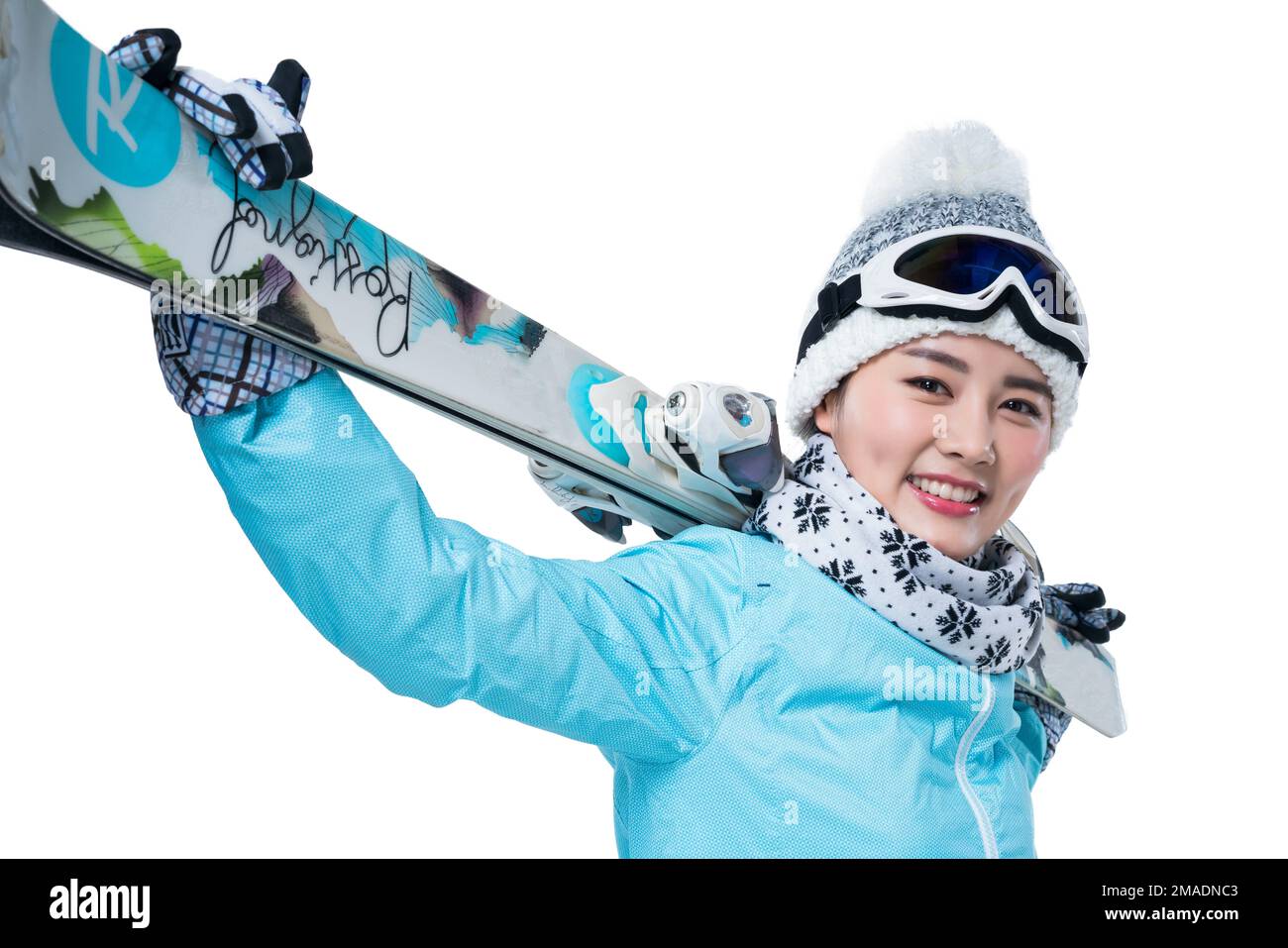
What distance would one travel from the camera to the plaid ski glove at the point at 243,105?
1361mm

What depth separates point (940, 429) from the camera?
1906mm

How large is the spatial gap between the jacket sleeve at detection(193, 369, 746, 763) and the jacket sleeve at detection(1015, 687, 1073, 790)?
755mm

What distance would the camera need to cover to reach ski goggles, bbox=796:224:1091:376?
190 cm

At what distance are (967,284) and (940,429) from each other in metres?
0.20

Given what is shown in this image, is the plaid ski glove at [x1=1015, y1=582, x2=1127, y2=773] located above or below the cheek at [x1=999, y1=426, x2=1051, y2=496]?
below

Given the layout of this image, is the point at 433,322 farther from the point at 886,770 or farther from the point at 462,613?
the point at 886,770

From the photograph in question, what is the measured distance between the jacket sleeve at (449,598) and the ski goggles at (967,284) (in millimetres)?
481

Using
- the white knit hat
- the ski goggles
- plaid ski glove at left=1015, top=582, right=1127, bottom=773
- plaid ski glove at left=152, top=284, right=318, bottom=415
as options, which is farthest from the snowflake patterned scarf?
plaid ski glove at left=152, top=284, right=318, bottom=415

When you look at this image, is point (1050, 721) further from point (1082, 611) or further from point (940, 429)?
point (940, 429)

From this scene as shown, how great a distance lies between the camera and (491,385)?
171cm

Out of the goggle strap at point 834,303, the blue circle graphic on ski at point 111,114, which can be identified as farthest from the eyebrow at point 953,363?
the blue circle graphic on ski at point 111,114

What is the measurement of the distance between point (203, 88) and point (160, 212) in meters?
0.13

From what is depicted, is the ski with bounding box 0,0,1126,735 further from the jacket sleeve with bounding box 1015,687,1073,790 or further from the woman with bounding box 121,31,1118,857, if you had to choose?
the jacket sleeve with bounding box 1015,687,1073,790
